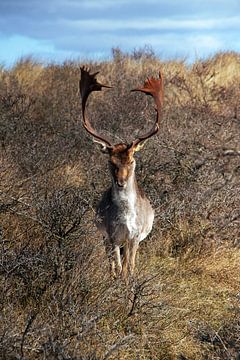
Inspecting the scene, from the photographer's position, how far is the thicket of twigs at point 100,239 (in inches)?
197

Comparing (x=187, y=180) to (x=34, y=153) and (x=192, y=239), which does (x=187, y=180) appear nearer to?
(x=192, y=239)

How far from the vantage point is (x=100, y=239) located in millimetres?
6285

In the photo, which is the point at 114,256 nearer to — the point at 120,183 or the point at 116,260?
the point at 116,260

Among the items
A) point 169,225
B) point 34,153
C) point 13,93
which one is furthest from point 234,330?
point 13,93

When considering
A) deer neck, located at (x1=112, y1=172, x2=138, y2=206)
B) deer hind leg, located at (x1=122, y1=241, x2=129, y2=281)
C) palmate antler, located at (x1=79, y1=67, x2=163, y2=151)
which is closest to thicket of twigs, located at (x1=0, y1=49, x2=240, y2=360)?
deer hind leg, located at (x1=122, y1=241, x2=129, y2=281)

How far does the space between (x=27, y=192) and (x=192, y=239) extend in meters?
1.99

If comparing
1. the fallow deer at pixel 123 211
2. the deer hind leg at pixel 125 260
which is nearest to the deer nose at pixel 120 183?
the fallow deer at pixel 123 211

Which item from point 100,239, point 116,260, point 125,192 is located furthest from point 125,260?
point 125,192

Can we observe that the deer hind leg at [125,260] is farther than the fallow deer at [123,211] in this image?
No

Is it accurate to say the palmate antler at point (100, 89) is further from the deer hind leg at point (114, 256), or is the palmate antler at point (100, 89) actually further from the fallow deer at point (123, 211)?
the deer hind leg at point (114, 256)

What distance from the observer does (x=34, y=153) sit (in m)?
9.35

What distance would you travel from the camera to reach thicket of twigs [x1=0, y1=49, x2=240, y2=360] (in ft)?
16.4

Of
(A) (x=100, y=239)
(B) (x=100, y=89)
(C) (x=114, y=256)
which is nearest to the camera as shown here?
(A) (x=100, y=239)

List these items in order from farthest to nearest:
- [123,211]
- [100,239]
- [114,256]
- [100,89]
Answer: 1. [100,89]
2. [123,211]
3. [114,256]
4. [100,239]
